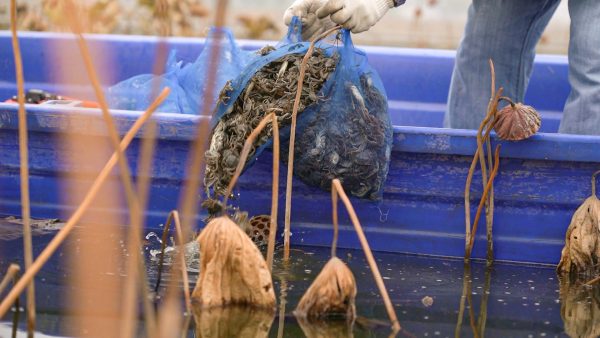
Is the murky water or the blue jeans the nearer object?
the murky water

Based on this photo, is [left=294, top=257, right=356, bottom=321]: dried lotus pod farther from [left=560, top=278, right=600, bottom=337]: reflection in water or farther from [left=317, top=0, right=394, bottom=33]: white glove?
[left=317, top=0, right=394, bottom=33]: white glove

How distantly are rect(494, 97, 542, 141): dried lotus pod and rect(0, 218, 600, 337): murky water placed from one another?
0.45m

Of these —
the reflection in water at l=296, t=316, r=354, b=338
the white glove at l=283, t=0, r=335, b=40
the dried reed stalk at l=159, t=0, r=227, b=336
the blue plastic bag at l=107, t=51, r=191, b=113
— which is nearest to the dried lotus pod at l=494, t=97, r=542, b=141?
the white glove at l=283, t=0, r=335, b=40

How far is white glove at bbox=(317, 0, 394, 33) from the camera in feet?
10.5

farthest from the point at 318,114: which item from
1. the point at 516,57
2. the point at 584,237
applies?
the point at 516,57

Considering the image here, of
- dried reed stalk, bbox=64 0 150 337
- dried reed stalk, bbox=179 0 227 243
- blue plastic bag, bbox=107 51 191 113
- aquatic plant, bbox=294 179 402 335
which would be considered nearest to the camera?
dried reed stalk, bbox=179 0 227 243

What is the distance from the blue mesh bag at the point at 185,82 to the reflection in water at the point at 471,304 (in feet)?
4.32

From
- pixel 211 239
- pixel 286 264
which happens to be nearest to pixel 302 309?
pixel 211 239

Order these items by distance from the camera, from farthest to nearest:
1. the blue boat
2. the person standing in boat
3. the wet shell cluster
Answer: the person standing in boat, the blue boat, the wet shell cluster

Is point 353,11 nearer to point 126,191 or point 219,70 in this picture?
point 219,70

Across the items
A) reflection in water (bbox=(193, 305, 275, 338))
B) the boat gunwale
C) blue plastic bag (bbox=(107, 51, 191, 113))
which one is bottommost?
reflection in water (bbox=(193, 305, 275, 338))

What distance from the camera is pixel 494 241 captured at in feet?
11.6

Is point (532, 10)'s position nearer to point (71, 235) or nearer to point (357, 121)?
point (357, 121)

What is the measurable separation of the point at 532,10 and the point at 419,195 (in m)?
0.87
